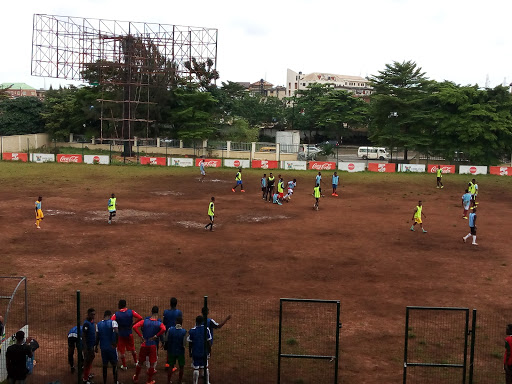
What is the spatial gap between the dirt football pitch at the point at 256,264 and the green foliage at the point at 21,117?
35.4 meters

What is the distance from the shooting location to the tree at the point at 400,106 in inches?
2103

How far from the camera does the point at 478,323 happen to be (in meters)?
13.1

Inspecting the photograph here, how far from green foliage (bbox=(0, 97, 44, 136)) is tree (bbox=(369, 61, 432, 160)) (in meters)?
43.5

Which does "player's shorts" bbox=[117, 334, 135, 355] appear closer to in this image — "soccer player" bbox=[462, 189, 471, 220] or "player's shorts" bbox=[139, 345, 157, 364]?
"player's shorts" bbox=[139, 345, 157, 364]

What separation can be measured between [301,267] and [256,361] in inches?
293

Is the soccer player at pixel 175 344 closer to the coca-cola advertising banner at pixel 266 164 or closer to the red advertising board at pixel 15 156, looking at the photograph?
the coca-cola advertising banner at pixel 266 164

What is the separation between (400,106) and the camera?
55.0 meters

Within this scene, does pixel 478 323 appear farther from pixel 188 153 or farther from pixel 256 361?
pixel 188 153

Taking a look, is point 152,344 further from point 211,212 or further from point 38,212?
point 38,212

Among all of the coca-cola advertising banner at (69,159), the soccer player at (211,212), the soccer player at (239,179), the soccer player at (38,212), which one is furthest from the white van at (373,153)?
the soccer player at (38,212)

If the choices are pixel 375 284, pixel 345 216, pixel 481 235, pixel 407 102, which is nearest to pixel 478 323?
pixel 375 284

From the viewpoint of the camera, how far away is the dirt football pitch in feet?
38.6

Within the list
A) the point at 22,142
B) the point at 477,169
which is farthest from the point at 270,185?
the point at 22,142

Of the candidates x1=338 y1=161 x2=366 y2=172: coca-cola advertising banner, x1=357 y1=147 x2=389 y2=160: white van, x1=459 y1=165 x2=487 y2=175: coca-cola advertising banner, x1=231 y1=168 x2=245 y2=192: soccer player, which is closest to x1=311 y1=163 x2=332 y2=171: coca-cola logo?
x1=338 y1=161 x2=366 y2=172: coca-cola advertising banner
